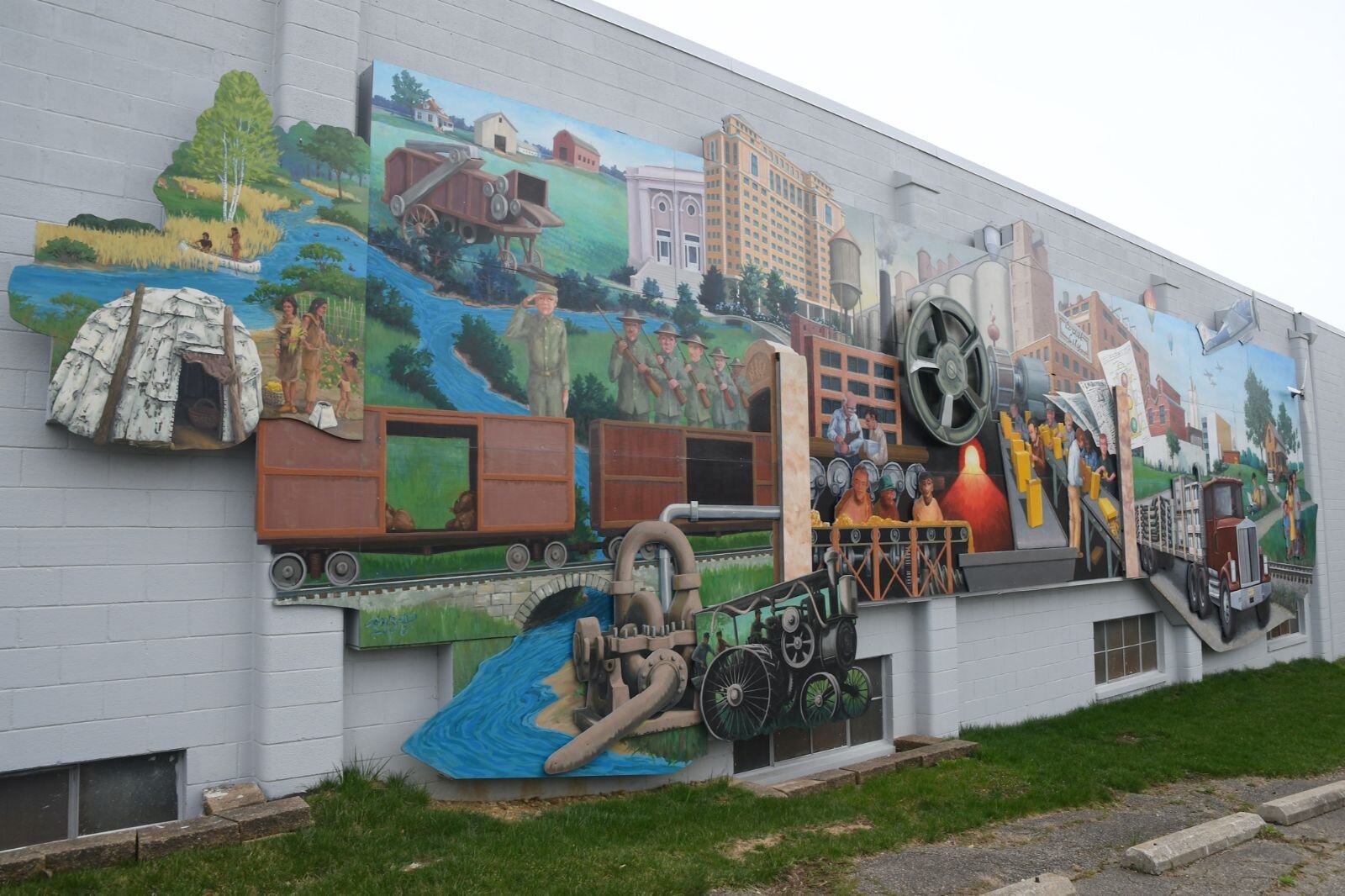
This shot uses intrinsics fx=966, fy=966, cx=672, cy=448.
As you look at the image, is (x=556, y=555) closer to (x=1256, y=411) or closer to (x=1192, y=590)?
(x=1192, y=590)

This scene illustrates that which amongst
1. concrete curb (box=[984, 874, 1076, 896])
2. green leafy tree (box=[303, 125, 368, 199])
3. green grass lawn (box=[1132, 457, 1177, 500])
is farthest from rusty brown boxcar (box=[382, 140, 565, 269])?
green grass lawn (box=[1132, 457, 1177, 500])

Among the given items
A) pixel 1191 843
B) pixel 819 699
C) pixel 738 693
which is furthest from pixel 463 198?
pixel 1191 843

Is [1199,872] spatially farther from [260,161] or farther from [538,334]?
[260,161]

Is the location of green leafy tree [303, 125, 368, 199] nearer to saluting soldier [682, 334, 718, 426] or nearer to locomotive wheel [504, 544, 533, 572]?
locomotive wheel [504, 544, 533, 572]

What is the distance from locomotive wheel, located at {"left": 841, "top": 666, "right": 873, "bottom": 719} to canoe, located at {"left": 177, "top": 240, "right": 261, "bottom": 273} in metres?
7.10

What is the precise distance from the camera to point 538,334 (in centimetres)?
870

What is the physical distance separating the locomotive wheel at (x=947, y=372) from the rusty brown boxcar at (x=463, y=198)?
5197 millimetres

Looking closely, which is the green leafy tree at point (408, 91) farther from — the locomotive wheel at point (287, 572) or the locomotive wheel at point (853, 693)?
the locomotive wheel at point (853, 693)

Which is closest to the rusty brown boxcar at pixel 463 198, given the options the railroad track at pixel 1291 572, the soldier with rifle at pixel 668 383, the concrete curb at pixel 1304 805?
the soldier with rifle at pixel 668 383

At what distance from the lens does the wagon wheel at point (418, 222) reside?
8039 millimetres

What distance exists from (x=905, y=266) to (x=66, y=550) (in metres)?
9.74

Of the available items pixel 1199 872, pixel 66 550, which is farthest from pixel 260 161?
pixel 1199 872

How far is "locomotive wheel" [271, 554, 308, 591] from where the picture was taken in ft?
23.6

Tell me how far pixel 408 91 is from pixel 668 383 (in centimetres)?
353
